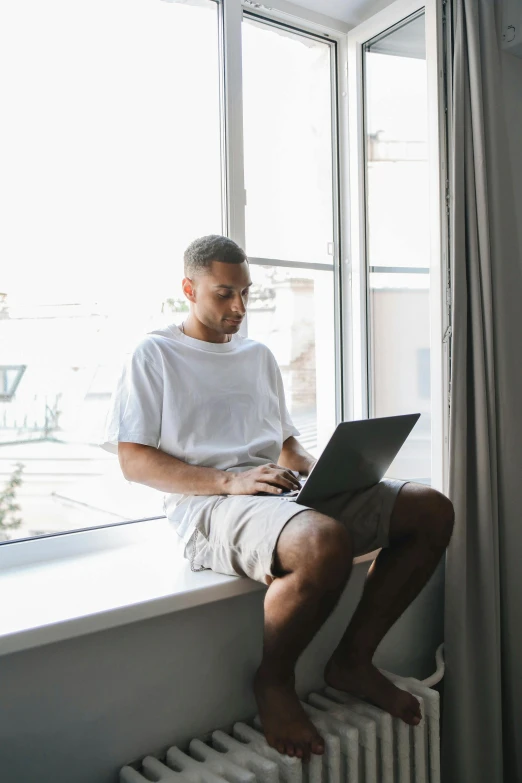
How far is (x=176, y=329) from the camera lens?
5.71 feet

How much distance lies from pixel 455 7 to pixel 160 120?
89cm

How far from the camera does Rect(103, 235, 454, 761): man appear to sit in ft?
4.48

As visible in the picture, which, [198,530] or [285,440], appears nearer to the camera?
[198,530]

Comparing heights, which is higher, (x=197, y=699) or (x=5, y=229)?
(x=5, y=229)

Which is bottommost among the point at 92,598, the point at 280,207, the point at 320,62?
the point at 92,598

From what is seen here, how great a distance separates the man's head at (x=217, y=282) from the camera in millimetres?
1684

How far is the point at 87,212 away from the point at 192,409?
60 cm

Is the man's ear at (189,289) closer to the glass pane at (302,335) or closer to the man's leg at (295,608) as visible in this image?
the glass pane at (302,335)

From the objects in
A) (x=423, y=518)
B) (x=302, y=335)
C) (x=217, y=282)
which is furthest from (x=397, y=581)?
(x=302, y=335)

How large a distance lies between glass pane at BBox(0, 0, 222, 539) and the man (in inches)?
9.0

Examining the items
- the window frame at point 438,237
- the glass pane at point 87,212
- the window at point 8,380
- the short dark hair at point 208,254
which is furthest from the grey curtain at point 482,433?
the window at point 8,380

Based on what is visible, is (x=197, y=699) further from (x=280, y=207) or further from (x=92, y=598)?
(x=280, y=207)

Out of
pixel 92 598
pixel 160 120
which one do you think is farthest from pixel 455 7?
pixel 92 598

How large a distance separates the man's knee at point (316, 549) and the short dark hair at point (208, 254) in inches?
26.5
